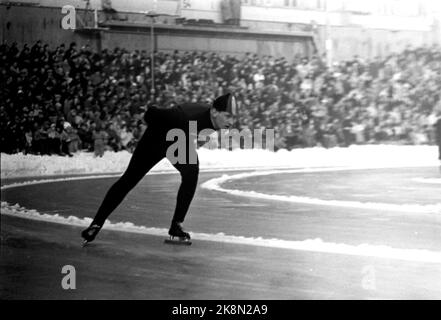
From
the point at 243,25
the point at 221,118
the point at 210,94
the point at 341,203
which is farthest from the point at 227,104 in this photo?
the point at 210,94

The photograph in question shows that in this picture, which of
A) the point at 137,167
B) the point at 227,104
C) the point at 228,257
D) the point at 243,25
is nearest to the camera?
the point at 227,104

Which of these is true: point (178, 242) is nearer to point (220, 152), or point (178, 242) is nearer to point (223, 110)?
point (223, 110)

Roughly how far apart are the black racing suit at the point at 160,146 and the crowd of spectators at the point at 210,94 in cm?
590

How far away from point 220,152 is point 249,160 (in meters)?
0.83

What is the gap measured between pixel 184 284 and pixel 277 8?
512 inches

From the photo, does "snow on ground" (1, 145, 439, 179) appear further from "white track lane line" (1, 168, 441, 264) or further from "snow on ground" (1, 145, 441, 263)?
"white track lane line" (1, 168, 441, 264)

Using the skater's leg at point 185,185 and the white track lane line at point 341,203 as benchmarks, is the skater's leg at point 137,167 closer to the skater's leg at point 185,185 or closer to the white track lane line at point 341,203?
the skater's leg at point 185,185

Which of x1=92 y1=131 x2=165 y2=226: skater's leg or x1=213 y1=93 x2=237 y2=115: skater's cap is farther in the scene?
x1=92 y1=131 x2=165 y2=226: skater's leg

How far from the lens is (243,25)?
17.1 m

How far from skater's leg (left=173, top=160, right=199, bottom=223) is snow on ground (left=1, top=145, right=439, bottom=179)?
870 centimetres

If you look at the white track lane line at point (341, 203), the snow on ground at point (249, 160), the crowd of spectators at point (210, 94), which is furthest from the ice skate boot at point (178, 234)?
the snow on ground at point (249, 160)

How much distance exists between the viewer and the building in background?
11.3 metres

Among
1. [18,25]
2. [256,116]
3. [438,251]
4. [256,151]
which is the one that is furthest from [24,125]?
[438,251]

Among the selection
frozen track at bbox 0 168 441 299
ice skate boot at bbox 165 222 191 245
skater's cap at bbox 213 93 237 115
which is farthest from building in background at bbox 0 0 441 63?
skater's cap at bbox 213 93 237 115
